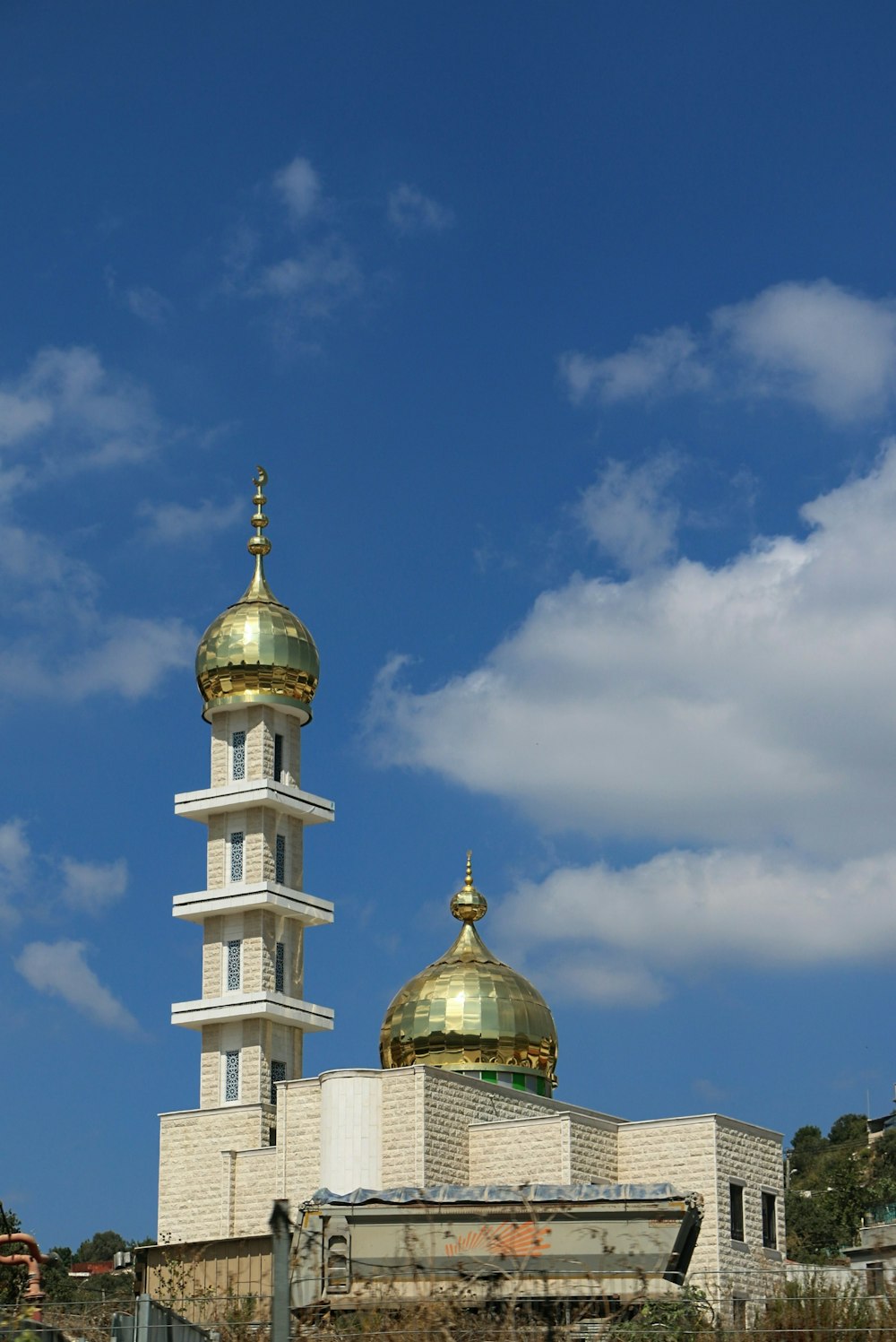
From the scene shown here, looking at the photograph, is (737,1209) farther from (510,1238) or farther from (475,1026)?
(510,1238)

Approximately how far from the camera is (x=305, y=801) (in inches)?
1884

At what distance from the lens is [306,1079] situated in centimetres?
4028

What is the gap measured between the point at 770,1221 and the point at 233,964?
44.4 feet

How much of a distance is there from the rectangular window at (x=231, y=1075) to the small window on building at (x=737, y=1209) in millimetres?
11564

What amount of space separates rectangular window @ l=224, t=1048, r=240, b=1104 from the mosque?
4 cm

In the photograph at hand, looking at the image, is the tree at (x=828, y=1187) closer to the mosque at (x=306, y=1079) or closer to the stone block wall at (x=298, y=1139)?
the mosque at (x=306, y=1079)

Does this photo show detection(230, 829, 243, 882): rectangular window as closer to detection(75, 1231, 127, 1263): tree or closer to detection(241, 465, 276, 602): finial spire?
detection(241, 465, 276, 602): finial spire

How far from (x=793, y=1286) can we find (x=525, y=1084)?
23280 millimetres

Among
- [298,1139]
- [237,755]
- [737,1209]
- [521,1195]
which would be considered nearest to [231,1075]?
[298,1139]

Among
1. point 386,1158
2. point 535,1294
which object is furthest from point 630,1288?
point 386,1158

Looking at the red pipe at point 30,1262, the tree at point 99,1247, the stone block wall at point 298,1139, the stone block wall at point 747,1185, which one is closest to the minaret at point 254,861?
the stone block wall at point 298,1139

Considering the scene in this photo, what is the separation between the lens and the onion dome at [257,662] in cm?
4844

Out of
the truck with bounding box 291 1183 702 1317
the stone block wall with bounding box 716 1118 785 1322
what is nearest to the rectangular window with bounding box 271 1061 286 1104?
the stone block wall with bounding box 716 1118 785 1322

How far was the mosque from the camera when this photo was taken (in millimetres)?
39031
